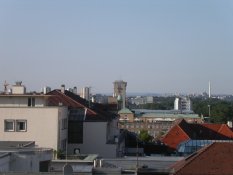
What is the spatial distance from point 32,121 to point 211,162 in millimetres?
19836

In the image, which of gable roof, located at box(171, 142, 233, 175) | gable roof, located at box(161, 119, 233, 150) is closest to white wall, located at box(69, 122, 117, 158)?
Result: gable roof, located at box(171, 142, 233, 175)

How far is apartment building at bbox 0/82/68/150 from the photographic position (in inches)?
1893

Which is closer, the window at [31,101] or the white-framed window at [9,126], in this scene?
the white-framed window at [9,126]

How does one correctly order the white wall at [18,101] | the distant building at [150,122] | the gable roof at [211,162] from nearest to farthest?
1. the gable roof at [211,162]
2. the white wall at [18,101]
3. the distant building at [150,122]

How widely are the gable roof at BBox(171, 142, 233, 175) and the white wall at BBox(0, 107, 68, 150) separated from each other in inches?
689

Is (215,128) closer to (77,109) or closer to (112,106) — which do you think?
(112,106)

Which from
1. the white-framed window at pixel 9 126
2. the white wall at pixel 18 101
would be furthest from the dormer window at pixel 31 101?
the white-framed window at pixel 9 126

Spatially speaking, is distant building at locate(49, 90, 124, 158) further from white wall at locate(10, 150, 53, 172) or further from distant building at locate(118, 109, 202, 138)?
distant building at locate(118, 109, 202, 138)

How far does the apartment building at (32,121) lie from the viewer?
48.1m

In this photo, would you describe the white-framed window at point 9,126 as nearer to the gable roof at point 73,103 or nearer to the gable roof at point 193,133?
the gable roof at point 73,103

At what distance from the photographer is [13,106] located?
48656mm

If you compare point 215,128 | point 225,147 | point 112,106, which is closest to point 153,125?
point 215,128

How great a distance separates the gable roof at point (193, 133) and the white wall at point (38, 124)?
109 feet

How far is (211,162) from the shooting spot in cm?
3212
